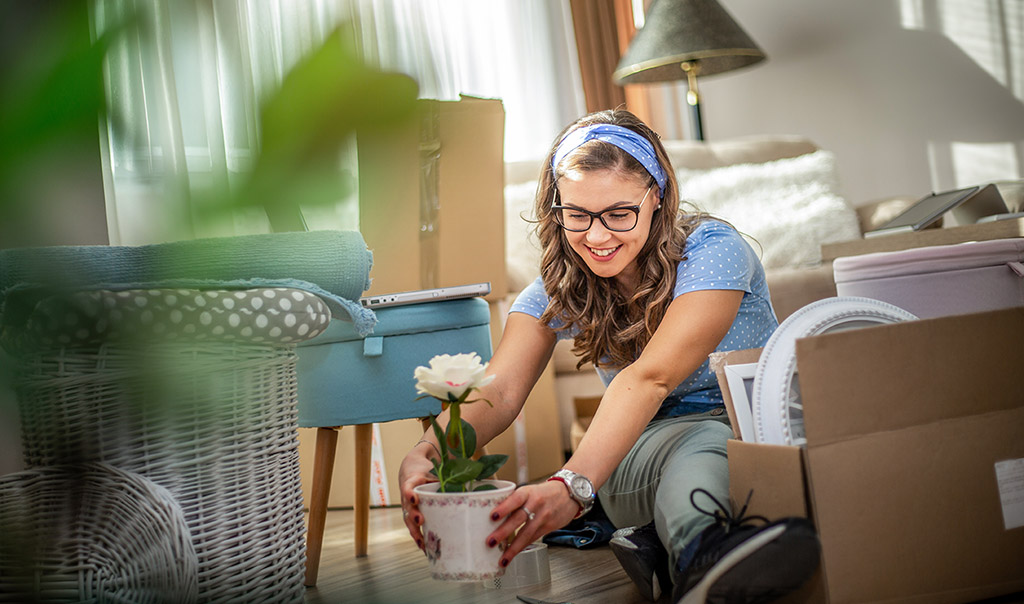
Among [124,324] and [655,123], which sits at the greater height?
[655,123]

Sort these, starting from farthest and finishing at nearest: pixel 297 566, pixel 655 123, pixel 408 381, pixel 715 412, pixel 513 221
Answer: pixel 655 123, pixel 513 221, pixel 408 381, pixel 715 412, pixel 297 566

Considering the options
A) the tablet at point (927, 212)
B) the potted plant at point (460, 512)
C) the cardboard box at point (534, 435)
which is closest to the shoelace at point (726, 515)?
the potted plant at point (460, 512)

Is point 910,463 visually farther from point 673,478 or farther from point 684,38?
point 684,38

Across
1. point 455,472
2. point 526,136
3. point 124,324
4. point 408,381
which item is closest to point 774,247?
point 526,136

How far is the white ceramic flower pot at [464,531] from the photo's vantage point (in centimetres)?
90

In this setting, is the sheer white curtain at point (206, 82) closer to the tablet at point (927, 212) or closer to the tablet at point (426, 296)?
the tablet at point (426, 296)

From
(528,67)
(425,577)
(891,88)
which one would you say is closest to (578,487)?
(425,577)

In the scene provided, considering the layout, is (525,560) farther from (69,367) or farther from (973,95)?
(973,95)

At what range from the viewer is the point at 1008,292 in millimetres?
1342

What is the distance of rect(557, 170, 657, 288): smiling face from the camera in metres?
1.32

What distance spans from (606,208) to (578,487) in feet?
1.53

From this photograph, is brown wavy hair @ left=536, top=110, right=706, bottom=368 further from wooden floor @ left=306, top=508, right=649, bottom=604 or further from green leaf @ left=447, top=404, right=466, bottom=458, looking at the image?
green leaf @ left=447, top=404, right=466, bottom=458

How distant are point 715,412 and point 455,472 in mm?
640

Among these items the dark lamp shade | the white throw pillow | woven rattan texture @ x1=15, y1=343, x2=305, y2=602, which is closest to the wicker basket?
woven rattan texture @ x1=15, y1=343, x2=305, y2=602
